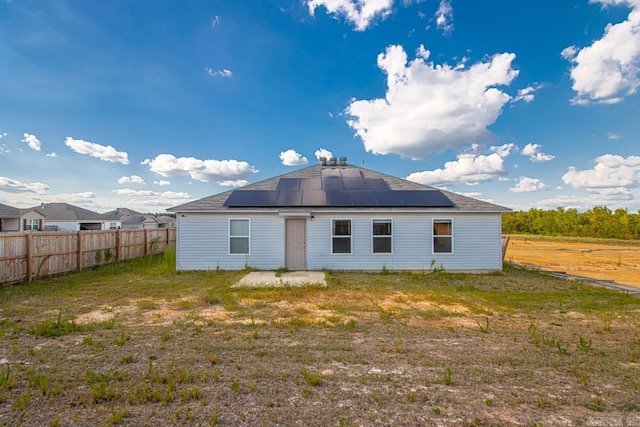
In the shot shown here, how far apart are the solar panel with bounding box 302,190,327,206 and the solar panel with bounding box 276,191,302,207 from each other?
20 cm

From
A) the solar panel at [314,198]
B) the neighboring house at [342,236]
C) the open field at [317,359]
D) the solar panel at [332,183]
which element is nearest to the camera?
the open field at [317,359]

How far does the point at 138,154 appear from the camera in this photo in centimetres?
1830

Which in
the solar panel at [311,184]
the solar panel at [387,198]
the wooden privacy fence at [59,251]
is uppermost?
the solar panel at [311,184]

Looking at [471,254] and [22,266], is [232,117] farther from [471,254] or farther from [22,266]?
[471,254]

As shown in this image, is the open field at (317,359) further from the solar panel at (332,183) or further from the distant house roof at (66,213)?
the distant house roof at (66,213)

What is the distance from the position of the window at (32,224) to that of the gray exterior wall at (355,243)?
31.2 metres

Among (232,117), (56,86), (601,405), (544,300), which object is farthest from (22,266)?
(544,300)

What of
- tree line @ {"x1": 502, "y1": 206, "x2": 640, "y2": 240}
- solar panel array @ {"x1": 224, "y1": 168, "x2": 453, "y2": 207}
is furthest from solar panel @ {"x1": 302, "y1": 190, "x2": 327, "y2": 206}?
tree line @ {"x1": 502, "y1": 206, "x2": 640, "y2": 240}

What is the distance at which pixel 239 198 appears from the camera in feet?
35.8

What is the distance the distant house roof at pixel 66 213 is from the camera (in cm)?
3278

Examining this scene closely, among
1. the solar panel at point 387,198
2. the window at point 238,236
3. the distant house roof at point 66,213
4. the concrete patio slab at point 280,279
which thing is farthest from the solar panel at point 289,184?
the distant house roof at point 66,213

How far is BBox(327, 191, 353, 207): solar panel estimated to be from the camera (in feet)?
34.3

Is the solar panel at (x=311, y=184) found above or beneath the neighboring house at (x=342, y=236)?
above

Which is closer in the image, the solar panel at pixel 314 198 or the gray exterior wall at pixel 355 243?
the gray exterior wall at pixel 355 243
